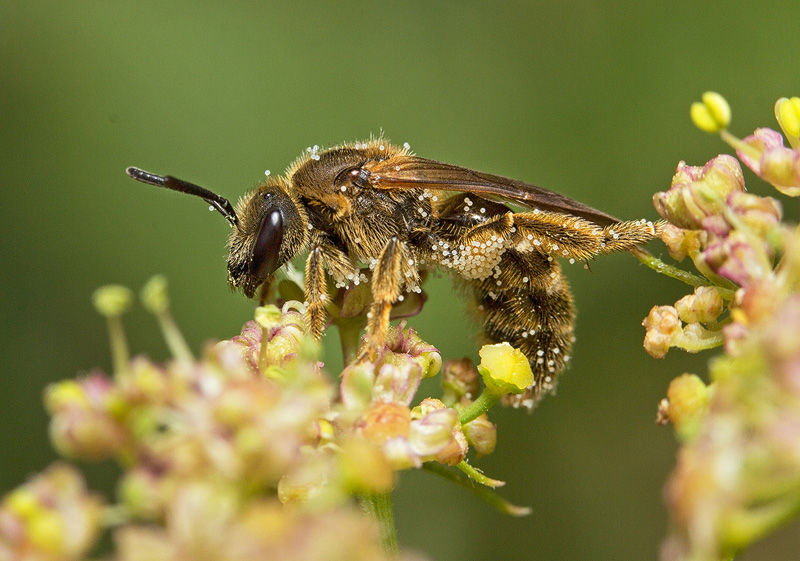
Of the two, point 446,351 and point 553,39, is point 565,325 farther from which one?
point 553,39

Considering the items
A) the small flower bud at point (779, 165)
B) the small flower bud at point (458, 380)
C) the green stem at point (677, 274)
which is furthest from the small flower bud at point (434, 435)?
the small flower bud at point (779, 165)

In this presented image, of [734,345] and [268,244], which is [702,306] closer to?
[734,345]

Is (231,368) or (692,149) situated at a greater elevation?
(692,149)

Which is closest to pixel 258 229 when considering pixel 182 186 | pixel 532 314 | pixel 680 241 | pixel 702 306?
pixel 182 186

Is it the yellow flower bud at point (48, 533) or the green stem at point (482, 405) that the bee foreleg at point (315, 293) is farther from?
the yellow flower bud at point (48, 533)

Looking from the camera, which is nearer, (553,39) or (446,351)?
(446,351)

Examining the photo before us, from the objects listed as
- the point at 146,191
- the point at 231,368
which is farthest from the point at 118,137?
the point at 231,368

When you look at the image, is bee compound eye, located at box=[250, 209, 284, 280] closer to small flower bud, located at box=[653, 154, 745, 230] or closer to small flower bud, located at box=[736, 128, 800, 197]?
small flower bud, located at box=[653, 154, 745, 230]
